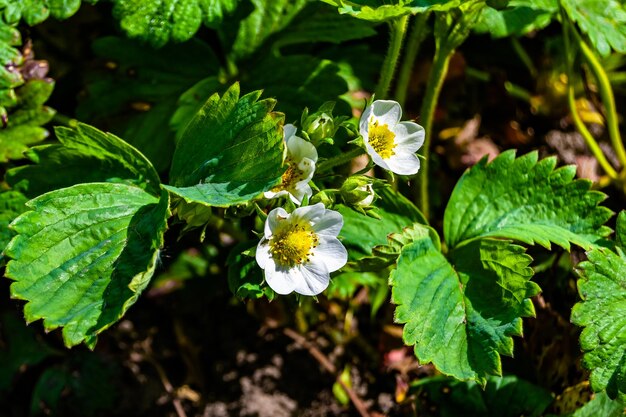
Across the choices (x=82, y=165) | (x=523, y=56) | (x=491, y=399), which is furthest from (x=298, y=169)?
(x=523, y=56)

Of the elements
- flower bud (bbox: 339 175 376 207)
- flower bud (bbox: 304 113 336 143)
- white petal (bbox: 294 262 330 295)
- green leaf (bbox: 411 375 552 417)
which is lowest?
green leaf (bbox: 411 375 552 417)

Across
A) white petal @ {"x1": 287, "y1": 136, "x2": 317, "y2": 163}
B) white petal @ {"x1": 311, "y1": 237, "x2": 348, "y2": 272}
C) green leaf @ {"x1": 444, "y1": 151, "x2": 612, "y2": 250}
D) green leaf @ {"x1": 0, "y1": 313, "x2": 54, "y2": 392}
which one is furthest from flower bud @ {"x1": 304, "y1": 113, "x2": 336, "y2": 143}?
green leaf @ {"x1": 0, "y1": 313, "x2": 54, "y2": 392}

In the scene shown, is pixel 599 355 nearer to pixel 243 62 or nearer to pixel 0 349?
pixel 243 62

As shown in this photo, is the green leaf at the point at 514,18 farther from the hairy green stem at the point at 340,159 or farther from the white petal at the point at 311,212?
the white petal at the point at 311,212

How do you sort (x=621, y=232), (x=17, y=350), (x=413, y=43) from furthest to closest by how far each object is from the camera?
(x=17, y=350) → (x=413, y=43) → (x=621, y=232)

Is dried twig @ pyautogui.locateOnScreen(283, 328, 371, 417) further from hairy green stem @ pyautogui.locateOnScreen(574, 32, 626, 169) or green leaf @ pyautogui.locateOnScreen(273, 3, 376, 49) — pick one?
hairy green stem @ pyautogui.locateOnScreen(574, 32, 626, 169)

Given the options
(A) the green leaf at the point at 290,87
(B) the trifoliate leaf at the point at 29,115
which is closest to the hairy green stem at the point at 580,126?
(A) the green leaf at the point at 290,87

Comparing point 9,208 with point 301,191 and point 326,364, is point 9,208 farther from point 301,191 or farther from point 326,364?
point 326,364

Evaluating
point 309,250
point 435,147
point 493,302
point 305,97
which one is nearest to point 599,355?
point 493,302
